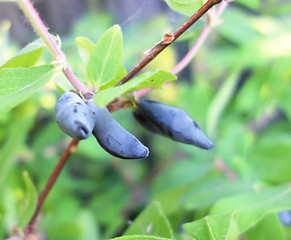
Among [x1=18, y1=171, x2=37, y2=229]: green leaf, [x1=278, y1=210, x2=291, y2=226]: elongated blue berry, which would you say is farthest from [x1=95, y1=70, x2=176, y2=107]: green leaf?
[x1=278, y1=210, x2=291, y2=226]: elongated blue berry

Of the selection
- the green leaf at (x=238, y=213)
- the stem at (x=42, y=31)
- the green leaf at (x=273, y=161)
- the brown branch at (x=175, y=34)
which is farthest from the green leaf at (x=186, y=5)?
the green leaf at (x=273, y=161)

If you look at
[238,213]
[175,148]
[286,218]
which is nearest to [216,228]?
[238,213]

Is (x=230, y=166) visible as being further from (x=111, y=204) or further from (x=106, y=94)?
(x=106, y=94)

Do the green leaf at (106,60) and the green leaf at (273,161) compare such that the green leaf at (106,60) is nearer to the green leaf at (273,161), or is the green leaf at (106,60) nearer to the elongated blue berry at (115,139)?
the elongated blue berry at (115,139)

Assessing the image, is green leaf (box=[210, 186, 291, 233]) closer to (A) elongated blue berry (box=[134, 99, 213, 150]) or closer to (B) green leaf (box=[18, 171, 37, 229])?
(A) elongated blue berry (box=[134, 99, 213, 150])

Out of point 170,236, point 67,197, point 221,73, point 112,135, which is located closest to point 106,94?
point 112,135

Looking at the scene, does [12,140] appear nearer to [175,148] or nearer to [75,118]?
[75,118]

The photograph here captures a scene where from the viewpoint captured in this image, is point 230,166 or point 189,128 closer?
point 189,128
